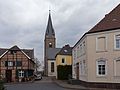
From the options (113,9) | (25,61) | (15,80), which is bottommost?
(15,80)

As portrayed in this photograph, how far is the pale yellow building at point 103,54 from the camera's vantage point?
107 feet

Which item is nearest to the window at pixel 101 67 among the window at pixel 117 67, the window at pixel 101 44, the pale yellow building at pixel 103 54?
the pale yellow building at pixel 103 54

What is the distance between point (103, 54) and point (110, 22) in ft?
13.5

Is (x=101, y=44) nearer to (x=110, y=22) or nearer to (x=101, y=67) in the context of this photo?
(x=101, y=67)

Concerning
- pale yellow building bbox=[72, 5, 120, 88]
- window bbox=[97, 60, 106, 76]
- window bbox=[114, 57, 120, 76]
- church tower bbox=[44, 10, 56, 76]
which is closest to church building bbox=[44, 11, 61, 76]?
church tower bbox=[44, 10, 56, 76]

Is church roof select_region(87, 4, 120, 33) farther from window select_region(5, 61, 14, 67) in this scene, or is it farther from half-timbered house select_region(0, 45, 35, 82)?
window select_region(5, 61, 14, 67)

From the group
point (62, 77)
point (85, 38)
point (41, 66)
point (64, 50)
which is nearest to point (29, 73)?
point (62, 77)

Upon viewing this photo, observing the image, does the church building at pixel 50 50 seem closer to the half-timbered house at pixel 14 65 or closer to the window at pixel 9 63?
the half-timbered house at pixel 14 65

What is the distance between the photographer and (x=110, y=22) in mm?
35219

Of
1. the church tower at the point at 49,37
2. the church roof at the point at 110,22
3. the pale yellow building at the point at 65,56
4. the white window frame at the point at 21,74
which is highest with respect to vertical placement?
the church tower at the point at 49,37

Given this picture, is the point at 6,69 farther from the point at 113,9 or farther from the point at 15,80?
the point at 113,9

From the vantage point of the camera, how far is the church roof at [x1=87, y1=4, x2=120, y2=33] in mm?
33719

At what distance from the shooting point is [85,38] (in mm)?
36844

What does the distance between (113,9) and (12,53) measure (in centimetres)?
3080
